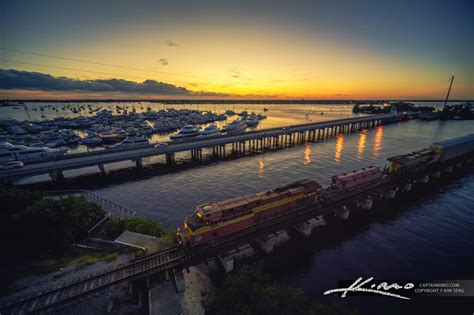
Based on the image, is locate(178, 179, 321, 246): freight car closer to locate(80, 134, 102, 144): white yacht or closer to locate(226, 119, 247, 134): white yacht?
locate(226, 119, 247, 134): white yacht

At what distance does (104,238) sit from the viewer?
26.5 metres

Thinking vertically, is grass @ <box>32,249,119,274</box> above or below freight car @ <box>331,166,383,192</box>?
below

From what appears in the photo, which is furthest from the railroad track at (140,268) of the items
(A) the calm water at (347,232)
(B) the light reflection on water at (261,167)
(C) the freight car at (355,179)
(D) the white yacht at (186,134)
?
(D) the white yacht at (186,134)

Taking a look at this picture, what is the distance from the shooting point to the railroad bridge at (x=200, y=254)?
18.0 meters

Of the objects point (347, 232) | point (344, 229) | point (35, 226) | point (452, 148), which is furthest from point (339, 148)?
point (35, 226)

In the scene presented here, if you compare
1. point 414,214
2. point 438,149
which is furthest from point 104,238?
point 438,149

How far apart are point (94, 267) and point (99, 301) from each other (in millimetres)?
4252

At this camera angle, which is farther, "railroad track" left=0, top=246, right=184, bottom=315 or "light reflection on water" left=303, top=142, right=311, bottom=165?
"light reflection on water" left=303, top=142, right=311, bottom=165

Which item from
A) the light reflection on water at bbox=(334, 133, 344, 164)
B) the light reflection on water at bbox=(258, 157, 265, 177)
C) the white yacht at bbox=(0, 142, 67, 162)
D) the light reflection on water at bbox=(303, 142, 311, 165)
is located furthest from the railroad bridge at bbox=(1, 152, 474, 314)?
the white yacht at bbox=(0, 142, 67, 162)

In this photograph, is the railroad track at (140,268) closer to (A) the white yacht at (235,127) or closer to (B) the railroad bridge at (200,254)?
(B) the railroad bridge at (200,254)

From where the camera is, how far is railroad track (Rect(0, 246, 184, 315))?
17188 mm

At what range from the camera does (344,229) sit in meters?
36.6

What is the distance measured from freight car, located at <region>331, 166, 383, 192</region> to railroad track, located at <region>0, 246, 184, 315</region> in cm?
3027

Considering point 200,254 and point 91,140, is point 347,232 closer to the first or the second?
point 200,254
